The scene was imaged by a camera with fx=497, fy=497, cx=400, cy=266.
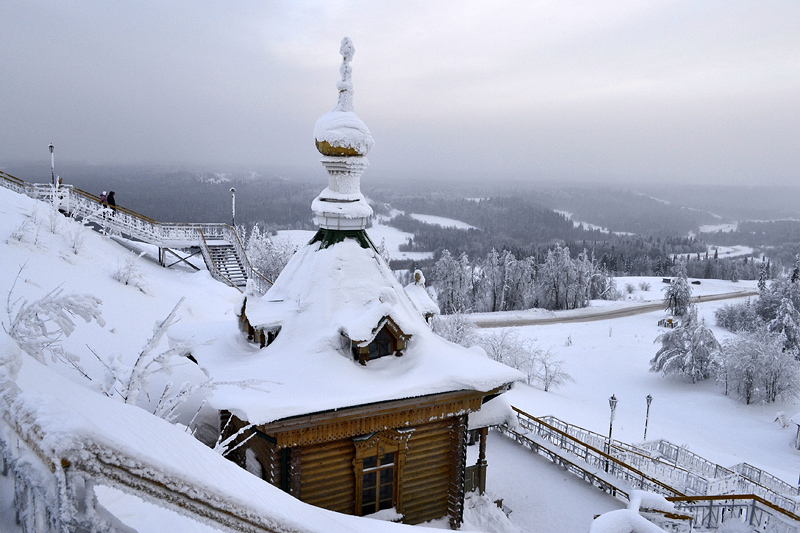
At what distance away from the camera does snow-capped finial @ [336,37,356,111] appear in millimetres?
9156

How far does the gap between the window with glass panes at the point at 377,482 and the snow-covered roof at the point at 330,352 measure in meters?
1.58

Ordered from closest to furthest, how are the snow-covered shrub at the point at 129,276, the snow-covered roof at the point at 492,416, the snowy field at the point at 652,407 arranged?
1. the snow-covered roof at the point at 492,416
2. the snow-covered shrub at the point at 129,276
3. the snowy field at the point at 652,407

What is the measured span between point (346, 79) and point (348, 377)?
5.45 m

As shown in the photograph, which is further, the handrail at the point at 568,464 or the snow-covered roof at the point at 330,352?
the handrail at the point at 568,464

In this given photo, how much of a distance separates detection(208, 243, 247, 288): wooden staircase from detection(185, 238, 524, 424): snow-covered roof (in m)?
14.7

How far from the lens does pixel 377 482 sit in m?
8.64

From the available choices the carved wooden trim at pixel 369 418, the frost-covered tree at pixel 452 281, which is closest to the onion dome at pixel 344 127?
the carved wooden trim at pixel 369 418

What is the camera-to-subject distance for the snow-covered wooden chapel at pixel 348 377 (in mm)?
7641

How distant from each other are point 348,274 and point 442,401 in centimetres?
279

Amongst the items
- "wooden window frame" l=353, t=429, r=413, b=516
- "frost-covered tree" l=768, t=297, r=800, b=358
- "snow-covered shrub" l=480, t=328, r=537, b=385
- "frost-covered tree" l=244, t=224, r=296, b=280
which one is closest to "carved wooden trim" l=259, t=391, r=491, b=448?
"wooden window frame" l=353, t=429, r=413, b=516

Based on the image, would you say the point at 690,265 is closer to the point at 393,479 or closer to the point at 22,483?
the point at 393,479

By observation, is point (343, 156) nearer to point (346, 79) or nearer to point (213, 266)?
point (346, 79)

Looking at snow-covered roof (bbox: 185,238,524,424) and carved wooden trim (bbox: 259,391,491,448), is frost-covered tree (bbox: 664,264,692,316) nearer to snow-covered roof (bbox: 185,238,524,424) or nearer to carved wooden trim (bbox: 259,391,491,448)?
snow-covered roof (bbox: 185,238,524,424)

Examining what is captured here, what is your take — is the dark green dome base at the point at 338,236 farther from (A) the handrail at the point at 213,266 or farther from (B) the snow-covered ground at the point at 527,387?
(A) the handrail at the point at 213,266
